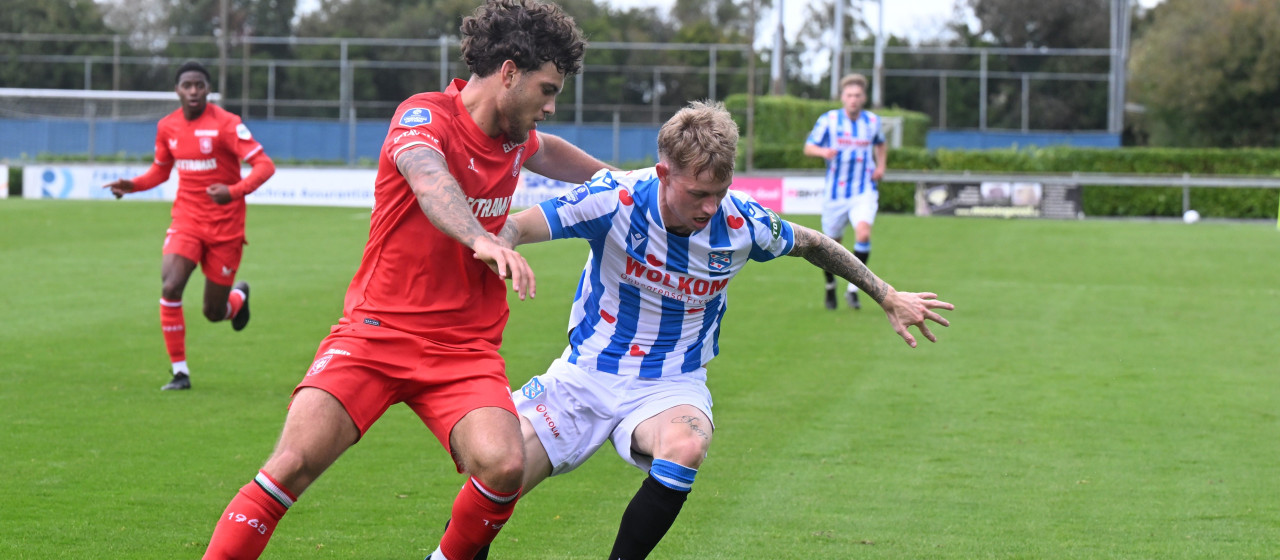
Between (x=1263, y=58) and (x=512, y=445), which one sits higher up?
(x=1263, y=58)

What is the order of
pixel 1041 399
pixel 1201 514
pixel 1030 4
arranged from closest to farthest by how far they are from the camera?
pixel 1201 514 → pixel 1041 399 → pixel 1030 4

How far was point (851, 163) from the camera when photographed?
13125 mm

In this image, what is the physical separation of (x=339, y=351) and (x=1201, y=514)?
12.3ft

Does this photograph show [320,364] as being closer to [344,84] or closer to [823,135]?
[823,135]

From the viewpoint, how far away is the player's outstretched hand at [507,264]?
3.43m

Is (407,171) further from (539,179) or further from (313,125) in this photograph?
(313,125)

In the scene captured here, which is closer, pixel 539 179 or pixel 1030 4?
pixel 539 179

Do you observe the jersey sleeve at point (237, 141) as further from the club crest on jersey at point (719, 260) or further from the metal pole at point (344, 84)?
the metal pole at point (344, 84)

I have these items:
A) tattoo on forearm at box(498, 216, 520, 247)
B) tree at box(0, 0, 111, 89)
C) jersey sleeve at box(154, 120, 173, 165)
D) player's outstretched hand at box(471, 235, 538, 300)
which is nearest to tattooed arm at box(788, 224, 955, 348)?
tattoo on forearm at box(498, 216, 520, 247)

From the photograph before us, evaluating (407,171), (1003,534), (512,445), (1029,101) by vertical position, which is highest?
(1029,101)

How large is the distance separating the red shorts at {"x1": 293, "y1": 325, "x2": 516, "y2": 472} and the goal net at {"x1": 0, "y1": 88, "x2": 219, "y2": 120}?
40522mm

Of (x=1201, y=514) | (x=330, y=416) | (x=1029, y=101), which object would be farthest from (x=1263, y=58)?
(x=330, y=416)

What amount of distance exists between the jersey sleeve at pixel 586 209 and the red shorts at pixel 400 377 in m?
0.55

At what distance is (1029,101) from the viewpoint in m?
53.9
